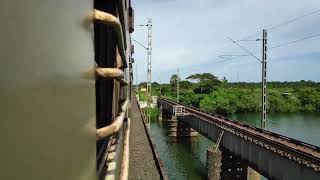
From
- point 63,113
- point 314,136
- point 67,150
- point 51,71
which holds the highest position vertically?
point 51,71

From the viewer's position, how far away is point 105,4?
316cm

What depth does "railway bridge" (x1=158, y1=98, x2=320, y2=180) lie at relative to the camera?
52.6ft

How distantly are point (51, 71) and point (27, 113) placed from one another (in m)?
0.21

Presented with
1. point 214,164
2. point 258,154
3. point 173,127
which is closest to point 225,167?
point 214,164

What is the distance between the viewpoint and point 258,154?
2075 centimetres

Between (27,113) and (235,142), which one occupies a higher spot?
(27,113)

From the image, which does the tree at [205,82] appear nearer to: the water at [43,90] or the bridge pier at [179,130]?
the bridge pier at [179,130]

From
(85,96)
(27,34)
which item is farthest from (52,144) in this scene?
(85,96)

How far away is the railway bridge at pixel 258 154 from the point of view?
16.0m

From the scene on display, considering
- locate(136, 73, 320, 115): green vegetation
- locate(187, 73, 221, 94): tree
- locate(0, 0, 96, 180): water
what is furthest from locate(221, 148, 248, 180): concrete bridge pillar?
locate(187, 73, 221, 94): tree

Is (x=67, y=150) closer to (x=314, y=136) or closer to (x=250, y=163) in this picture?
(x=250, y=163)

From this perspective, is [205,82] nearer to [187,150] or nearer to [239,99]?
[239,99]

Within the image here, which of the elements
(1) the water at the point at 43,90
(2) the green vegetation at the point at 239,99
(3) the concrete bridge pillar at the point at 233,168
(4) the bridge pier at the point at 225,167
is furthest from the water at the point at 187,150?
(1) the water at the point at 43,90

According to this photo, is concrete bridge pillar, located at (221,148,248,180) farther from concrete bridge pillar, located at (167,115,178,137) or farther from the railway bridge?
concrete bridge pillar, located at (167,115,178,137)
